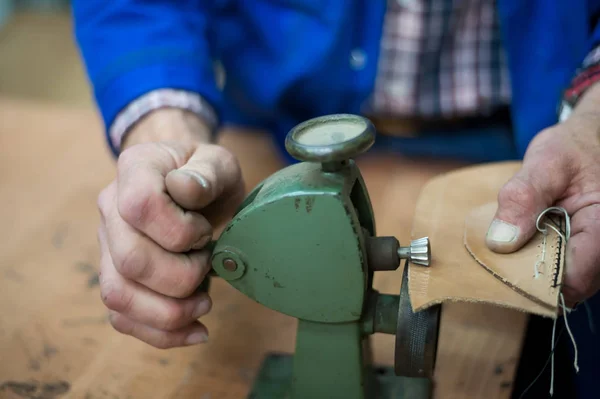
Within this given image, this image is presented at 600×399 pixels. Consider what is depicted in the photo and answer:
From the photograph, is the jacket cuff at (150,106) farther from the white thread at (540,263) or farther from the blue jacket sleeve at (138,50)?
the white thread at (540,263)

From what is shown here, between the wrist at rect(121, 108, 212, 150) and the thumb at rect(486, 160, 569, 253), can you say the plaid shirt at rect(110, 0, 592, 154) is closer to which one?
the wrist at rect(121, 108, 212, 150)

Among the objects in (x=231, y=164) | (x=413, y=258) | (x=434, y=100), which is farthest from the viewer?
(x=434, y=100)

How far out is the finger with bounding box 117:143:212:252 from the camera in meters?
0.63

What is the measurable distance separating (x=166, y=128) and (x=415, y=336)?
1.55 feet

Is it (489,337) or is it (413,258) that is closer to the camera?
(413,258)

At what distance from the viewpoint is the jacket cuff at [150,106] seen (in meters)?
0.89

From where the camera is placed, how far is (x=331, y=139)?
0.57 metres

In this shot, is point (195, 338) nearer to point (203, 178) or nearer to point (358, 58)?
point (203, 178)

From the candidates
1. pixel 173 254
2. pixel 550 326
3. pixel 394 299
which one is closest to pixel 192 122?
pixel 173 254

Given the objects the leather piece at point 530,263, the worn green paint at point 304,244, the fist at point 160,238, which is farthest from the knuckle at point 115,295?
the leather piece at point 530,263

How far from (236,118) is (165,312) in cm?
69

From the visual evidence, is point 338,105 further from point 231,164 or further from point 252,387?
point 252,387

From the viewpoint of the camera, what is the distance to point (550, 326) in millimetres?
841

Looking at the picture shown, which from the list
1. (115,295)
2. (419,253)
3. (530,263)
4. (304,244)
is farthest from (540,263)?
(115,295)
